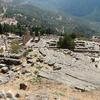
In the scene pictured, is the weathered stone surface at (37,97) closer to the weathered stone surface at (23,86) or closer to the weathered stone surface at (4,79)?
the weathered stone surface at (23,86)

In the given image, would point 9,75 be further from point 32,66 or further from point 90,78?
point 90,78

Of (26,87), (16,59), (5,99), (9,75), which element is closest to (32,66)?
(16,59)

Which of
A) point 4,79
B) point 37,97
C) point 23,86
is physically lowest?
point 37,97

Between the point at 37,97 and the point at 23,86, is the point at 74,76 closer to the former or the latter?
the point at 23,86

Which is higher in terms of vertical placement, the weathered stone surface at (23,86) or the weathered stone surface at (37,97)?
the weathered stone surface at (23,86)

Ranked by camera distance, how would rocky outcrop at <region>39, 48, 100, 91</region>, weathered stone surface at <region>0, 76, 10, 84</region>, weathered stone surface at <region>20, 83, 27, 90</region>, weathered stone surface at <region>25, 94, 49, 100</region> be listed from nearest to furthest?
weathered stone surface at <region>25, 94, 49, 100</region>
weathered stone surface at <region>20, 83, 27, 90</region>
weathered stone surface at <region>0, 76, 10, 84</region>
rocky outcrop at <region>39, 48, 100, 91</region>

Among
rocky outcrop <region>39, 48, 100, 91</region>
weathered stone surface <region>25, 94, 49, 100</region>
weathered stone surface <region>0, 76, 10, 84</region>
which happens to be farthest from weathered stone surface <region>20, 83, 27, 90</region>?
rocky outcrop <region>39, 48, 100, 91</region>

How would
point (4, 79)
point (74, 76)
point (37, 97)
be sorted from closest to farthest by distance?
point (37, 97)
point (4, 79)
point (74, 76)

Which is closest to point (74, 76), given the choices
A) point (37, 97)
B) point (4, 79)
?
point (4, 79)

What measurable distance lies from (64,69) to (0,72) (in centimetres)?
682

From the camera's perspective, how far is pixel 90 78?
31781 mm

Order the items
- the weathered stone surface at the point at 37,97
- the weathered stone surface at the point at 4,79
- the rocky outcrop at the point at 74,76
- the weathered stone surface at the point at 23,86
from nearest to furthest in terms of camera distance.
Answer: the weathered stone surface at the point at 37,97 < the weathered stone surface at the point at 23,86 < the weathered stone surface at the point at 4,79 < the rocky outcrop at the point at 74,76

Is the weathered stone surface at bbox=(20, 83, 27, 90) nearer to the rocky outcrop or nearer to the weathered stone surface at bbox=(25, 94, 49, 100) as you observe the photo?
the weathered stone surface at bbox=(25, 94, 49, 100)

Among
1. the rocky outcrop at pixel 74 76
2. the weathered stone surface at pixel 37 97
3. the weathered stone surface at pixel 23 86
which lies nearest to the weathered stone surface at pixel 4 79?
the weathered stone surface at pixel 23 86
